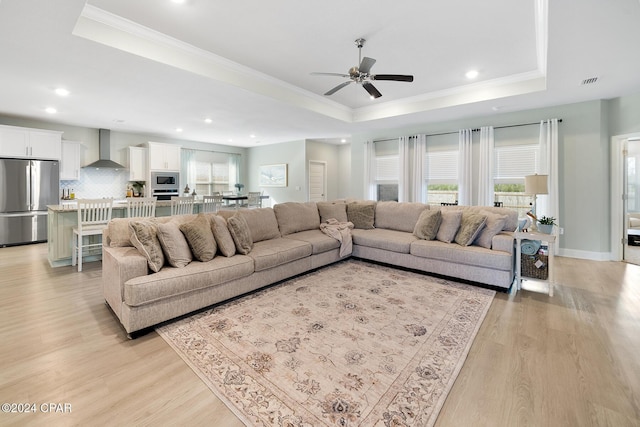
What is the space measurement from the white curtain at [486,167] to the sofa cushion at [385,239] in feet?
7.52

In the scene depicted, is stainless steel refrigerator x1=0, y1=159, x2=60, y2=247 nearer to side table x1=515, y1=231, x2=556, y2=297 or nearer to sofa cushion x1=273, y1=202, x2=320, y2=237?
sofa cushion x1=273, y1=202, x2=320, y2=237

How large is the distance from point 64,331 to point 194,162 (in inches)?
291

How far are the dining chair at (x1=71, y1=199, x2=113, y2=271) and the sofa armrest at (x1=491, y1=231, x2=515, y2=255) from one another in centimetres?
518

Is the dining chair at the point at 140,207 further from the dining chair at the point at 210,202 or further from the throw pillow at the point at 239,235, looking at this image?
the throw pillow at the point at 239,235

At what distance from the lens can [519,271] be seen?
349 cm

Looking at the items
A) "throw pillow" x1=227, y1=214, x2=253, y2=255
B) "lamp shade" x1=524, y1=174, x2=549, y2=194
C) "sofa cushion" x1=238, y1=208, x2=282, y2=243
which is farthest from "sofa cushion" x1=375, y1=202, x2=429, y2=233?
"throw pillow" x1=227, y1=214, x2=253, y2=255

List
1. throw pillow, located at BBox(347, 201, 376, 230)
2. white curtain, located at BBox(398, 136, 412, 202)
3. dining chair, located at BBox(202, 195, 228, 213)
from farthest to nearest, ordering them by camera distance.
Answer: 1. white curtain, located at BBox(398, 136, 412, 202)
2. dining chair, located at BBox(202, 195, 228, 213)
3. throw pillow, located at BBox(347, 201, 376, 230)

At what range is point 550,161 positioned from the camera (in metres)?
5.06

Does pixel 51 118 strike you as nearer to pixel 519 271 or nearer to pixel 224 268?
pixel 224 268

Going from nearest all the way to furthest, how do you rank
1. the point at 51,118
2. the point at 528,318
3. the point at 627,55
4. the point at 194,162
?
the point at 528,318 < the point at 627,55 < the point at 51,118 < the point at 194,162

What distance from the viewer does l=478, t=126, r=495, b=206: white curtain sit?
18.5 feet

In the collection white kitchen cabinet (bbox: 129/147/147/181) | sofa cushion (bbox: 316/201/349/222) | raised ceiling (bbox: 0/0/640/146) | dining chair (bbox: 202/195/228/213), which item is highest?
raised ceiling (bbox: 0/0/640/146)

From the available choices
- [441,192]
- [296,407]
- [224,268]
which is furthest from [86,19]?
[441,192]

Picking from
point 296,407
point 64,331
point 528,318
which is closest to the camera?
point 296,407
